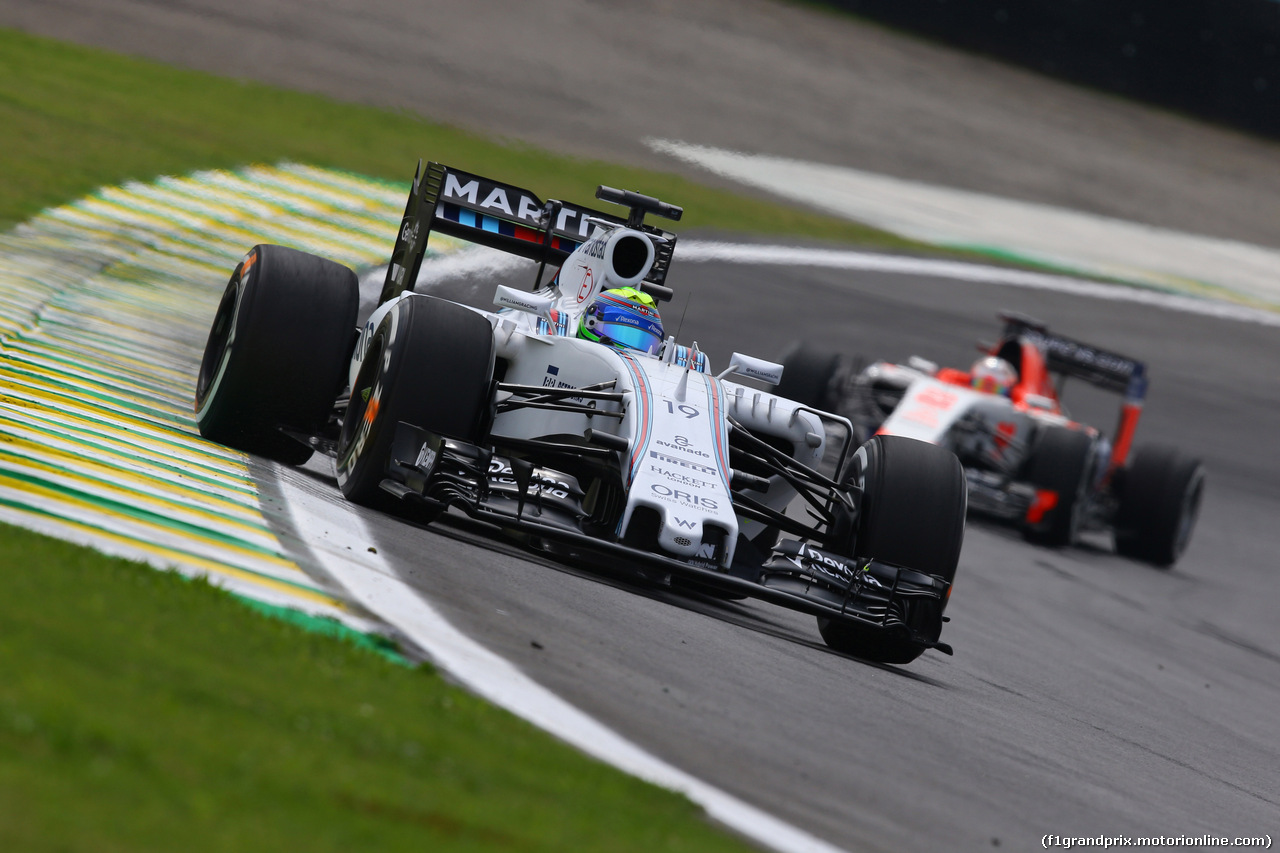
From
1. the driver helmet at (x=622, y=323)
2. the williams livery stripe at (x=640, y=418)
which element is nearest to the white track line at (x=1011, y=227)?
the driver helmet at (x=622, y=323)

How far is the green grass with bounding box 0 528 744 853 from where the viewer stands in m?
3.29

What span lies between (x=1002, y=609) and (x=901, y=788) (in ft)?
21.1

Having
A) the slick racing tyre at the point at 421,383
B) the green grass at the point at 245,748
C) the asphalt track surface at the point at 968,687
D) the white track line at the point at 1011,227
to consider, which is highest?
the white track line at the point at 1011,227

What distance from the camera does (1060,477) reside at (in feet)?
49.4

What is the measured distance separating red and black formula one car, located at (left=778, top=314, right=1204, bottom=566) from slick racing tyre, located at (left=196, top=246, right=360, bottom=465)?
7.32 meters

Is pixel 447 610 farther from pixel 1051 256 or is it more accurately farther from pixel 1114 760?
pixel 1051 256

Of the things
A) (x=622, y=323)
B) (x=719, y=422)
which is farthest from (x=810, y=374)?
(x=719, y=422)

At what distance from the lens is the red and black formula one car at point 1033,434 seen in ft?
49.6

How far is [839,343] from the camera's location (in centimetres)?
2102

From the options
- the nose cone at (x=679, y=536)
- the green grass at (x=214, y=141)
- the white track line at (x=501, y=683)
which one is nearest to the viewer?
the white track line at (x=501, y=683)

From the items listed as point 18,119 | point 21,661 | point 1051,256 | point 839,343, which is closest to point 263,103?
point 18,119

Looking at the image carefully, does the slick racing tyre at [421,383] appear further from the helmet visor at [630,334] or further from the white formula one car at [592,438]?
the helmet visor at [630,334]

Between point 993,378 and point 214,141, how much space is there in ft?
35.0

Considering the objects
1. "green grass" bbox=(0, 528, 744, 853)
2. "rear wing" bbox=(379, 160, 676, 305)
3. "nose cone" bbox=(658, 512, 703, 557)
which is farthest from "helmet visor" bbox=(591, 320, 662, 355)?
"green grass" bbox=(0, 528, 744, 853)
